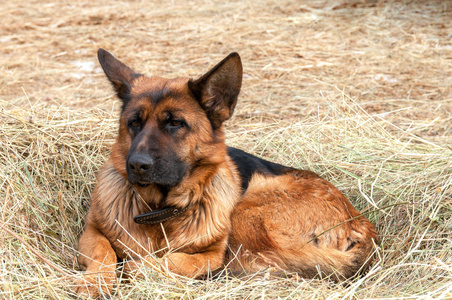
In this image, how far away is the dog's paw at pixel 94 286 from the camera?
10.1ft

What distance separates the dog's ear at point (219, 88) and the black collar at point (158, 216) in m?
0.77

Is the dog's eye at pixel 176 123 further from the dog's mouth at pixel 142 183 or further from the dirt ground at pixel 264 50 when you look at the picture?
the dirt ground at pixel 264 50

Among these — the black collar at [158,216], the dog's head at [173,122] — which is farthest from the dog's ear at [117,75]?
the black collar at [158,216]

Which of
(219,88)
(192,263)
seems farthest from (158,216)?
(219,88)

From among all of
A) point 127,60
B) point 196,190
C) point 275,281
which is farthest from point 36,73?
point 275,281

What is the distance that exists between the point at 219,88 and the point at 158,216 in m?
1.14

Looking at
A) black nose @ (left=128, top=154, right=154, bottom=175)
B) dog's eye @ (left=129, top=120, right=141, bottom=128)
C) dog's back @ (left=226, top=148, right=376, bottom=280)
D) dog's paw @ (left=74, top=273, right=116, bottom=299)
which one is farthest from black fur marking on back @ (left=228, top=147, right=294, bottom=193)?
dog's paw @ (left=74, top=273, right=116, bottom=299)

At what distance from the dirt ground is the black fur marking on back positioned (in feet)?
5.97

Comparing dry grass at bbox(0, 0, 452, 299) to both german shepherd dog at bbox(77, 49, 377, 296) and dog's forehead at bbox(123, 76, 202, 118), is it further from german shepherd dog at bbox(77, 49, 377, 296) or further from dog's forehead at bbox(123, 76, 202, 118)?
dog's forehead at bbox(123, 76, 202, 118)

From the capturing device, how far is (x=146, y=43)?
390 inches

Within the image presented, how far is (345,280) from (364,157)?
6.42 feet

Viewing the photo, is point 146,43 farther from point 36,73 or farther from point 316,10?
point 316,10

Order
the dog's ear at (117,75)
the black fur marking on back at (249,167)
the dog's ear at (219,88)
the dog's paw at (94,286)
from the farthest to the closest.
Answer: the black fur marking on back at (249,167)
the dog's ear at (117,75)
the dog's ear at (219,88)
the dog's paw at (94,286)

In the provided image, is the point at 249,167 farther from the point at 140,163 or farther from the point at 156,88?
the point at 140,163
